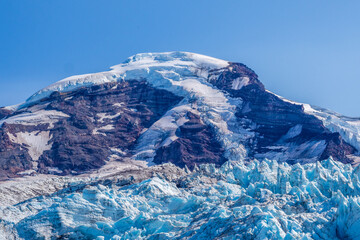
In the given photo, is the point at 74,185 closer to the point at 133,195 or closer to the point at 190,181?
the point at 190,181

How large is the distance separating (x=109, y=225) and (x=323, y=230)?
92.7ft

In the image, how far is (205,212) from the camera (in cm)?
7769

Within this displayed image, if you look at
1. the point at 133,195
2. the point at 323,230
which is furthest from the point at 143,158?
the point at 323,230

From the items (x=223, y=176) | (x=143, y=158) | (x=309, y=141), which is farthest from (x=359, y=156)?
(x=223, y=176)

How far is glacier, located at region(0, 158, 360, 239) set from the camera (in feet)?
204

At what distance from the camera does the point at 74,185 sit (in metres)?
125

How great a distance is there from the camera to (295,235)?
194 ft

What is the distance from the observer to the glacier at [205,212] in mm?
62156

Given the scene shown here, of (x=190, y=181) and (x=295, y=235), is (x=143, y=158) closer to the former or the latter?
(x=190, y=181)

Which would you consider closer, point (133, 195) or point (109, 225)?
point (109, 225)

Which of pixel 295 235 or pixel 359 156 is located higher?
pixel 295 235

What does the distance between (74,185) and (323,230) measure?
73.0m

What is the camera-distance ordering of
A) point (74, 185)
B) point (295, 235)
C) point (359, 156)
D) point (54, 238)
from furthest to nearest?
point (359, 156)
point (74, 185)
point (54, 238)
point (295, 235)

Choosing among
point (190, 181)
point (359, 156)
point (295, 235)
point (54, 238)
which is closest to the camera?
point (295, 235)
